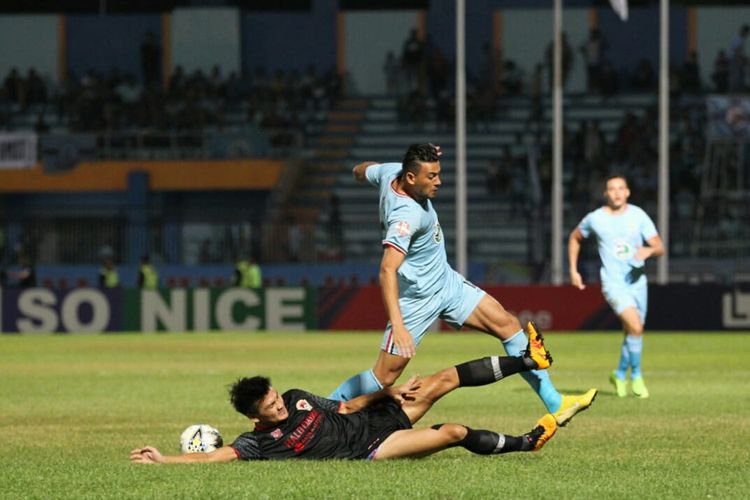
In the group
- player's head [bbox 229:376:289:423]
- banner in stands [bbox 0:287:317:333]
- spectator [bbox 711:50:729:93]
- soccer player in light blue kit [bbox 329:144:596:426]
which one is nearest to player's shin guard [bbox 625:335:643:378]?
soccer player in light blue kit [bbox 329:144:596:426]

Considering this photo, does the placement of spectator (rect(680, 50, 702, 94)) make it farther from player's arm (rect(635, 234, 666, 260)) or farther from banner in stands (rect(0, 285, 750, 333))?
player's arm (rect(635, 234, 666, 260))

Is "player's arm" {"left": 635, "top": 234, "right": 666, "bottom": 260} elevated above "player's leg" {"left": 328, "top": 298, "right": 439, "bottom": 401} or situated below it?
above

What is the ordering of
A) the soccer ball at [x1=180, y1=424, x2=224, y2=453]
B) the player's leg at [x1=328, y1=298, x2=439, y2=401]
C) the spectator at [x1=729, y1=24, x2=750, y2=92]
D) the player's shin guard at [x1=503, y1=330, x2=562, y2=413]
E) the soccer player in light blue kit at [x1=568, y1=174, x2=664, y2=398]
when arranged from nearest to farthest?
the soccer ball at [x1=180, y1=424, x2=224, y2=453] < the player's leg at [x1=328, y1=298, x2=439, y2=401] < the player's shin guard at [x1=503, y1=330, x2=562, y2=413] < the soccer player in light blue kit at [x1=568, y1=174, x2=664, y2=398] < the spectator at [x1=729, y1=24, x2=750, y2=92]

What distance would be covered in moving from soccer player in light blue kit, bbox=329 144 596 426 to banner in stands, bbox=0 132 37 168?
3561cm

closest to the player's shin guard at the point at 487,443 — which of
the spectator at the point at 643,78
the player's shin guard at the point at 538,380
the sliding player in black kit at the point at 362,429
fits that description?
the sliding player in black kit at the point at 362,429

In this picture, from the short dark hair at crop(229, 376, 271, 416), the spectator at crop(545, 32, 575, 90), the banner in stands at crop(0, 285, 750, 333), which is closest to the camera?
the short dark hair at crop(229, 376, 271, 416)

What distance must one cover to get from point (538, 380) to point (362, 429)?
6.47 ft

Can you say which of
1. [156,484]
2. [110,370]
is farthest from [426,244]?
[110,370]

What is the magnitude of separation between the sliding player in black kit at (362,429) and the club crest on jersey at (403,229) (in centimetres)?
100

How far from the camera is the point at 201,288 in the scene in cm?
3541

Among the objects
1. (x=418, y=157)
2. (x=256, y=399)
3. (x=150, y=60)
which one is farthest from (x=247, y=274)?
(x=256, y=399)

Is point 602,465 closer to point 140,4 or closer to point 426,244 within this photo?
point 426,244

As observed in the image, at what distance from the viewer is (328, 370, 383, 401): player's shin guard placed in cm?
1240

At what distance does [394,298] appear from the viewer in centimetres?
1142
